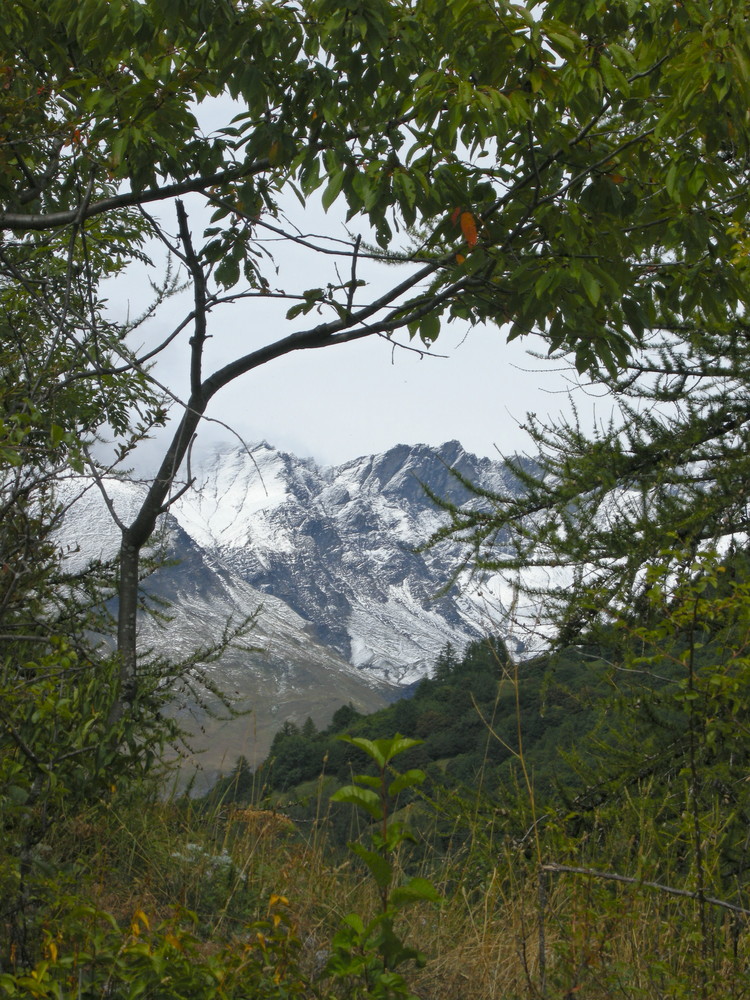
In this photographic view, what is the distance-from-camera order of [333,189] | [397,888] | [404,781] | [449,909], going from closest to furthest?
1. [404,781]
2. [397,888]
3. [333,189]
4. [449,909]

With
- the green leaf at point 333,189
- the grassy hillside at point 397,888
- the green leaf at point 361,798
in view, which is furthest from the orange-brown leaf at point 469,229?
the green leaf at point 361,798

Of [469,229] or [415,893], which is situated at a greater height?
[469,229]

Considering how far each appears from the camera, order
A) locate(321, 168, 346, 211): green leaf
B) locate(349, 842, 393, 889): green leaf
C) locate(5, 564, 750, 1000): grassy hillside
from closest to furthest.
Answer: locate(349, 842, 393, 889): green leaf, locate(5, 564, 750, 1000): grassy hillside, locate(321, 168, 346, 211): green leaf

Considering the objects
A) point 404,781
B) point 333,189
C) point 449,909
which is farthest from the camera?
point 449,909

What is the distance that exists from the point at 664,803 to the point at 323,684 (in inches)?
6453

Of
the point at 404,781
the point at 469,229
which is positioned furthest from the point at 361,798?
the point at 469,229

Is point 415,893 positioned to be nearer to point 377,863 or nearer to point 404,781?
point 377,863

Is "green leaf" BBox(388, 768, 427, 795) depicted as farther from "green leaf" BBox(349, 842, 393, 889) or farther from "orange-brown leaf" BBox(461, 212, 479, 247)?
"orange-brown leaf" BBox(461, 212, 479, 247)

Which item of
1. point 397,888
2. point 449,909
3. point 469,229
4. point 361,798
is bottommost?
point 449,909

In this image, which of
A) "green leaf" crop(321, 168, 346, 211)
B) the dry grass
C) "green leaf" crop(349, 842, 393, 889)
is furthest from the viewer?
"green leaf" crop(321, 168, 346, 211)

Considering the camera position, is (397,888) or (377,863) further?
(397,888)

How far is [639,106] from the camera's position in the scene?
3.35 meters

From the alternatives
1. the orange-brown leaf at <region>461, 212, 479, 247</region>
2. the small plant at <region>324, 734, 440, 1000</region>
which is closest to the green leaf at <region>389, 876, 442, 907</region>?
the small plant at <region>324, 734, 440, 1000</region>

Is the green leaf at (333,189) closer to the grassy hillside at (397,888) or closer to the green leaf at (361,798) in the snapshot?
the grassy hillside at (397,888)
